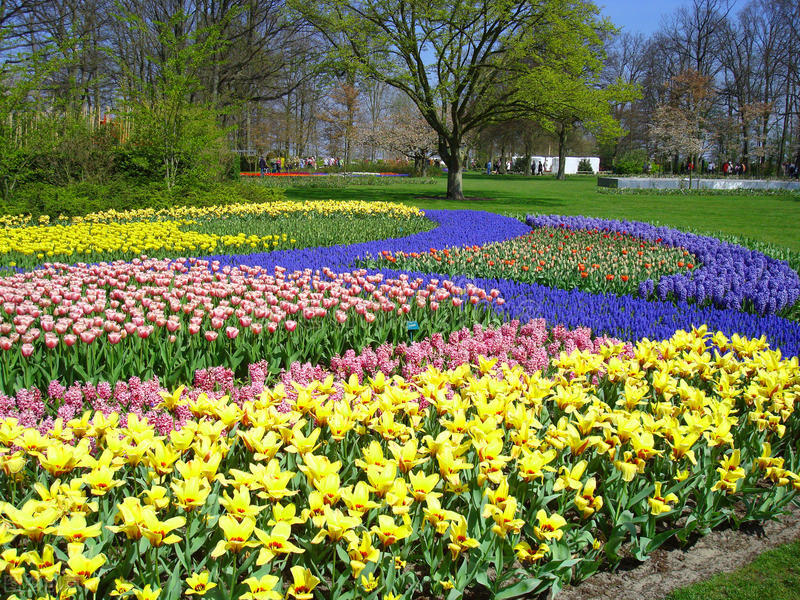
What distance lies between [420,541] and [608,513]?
2.78 feet

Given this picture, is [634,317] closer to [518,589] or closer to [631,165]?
[518,589]

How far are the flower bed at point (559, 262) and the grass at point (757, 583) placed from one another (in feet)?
14.7

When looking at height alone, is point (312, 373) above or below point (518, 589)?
above

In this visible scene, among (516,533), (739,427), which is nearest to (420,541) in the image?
(516,533)

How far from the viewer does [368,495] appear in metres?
2.04

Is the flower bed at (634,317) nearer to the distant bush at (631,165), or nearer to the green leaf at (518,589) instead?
the green leaf at (518,589)

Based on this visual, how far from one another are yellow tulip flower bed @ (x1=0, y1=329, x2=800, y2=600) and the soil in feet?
0.27

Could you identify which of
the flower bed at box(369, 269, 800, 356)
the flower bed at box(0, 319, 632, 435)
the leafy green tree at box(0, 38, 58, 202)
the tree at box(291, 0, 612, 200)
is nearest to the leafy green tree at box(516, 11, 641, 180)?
the tree at box(291, 0, 612, 200)

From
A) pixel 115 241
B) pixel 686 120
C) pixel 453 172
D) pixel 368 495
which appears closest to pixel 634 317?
pixel 368 495

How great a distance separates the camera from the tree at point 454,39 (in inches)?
693

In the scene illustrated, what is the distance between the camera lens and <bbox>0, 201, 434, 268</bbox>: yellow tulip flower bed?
7.18 m

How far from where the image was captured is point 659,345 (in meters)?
3.73

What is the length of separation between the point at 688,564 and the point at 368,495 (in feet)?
4.45

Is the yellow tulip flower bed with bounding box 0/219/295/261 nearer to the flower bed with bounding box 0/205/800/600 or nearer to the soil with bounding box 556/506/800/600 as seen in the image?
the flower bed with bounding box 0/205/800/600
